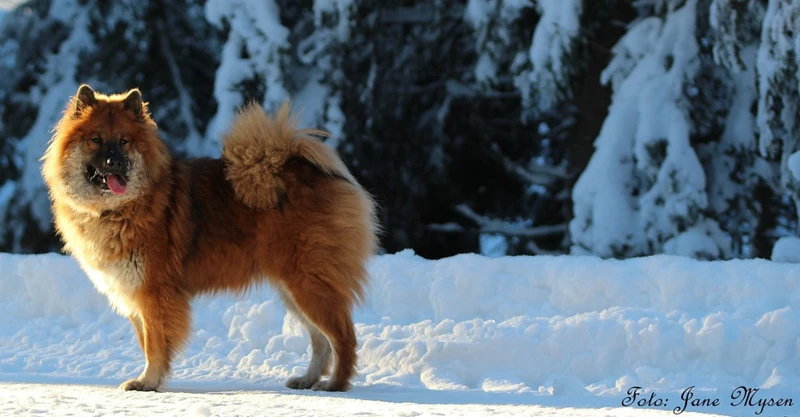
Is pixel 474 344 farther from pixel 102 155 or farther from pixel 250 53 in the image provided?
pixel 250 53

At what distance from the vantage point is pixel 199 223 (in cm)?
645

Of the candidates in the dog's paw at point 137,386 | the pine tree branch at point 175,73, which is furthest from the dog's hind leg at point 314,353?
the pine tree branch at point 175,73

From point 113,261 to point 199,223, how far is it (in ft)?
2.00

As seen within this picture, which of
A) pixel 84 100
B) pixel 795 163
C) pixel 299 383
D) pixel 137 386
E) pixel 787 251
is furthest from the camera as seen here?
pixel 795 163

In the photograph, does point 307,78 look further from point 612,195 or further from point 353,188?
point 353,188

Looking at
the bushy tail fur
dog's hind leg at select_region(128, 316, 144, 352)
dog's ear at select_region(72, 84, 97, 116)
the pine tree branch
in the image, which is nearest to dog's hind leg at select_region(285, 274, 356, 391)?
the bushy tail fur

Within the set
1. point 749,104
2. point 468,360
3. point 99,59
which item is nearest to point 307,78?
point 99,59

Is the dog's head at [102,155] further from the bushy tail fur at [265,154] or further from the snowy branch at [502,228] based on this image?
the snowy branch at [502,228]

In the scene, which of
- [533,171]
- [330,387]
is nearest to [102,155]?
[330,387]

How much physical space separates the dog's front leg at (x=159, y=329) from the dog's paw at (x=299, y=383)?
0.83 metres

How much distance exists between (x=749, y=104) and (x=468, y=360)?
5.66 m

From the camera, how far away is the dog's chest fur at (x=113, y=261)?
20.3 ft

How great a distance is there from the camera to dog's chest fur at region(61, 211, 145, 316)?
620 centimetres

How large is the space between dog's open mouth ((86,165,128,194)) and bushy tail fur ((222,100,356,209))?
2.38 ft
